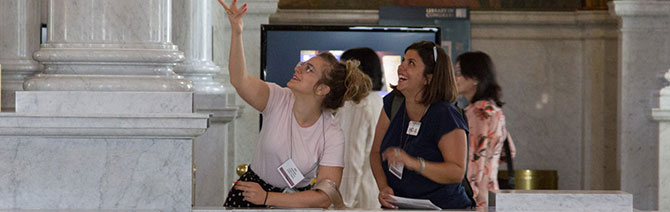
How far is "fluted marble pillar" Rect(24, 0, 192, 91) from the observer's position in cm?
392

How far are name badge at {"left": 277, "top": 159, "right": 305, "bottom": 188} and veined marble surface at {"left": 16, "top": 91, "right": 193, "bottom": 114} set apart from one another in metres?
0.51

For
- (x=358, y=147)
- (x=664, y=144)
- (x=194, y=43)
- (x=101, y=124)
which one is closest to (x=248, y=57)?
(x=194, y=43)

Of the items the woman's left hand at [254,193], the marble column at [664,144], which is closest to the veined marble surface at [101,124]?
the woman's left hand at [254,193]

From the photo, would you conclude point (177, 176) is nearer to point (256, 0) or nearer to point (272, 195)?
point (272, 195)

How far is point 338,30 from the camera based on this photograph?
6754 millimetres

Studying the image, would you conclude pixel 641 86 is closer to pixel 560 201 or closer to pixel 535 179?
pixel 535 179

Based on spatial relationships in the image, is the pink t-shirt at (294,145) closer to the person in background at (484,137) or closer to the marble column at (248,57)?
the person in background at (484,137)

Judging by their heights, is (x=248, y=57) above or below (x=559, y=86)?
above

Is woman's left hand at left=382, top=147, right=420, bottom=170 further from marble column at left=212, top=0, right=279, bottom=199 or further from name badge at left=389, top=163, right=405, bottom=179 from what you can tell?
marble column at left=212, top=0, right=279, bottom=199

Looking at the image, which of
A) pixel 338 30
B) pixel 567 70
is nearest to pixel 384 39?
pixel 338 30

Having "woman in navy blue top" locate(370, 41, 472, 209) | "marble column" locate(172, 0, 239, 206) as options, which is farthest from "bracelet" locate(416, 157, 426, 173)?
"marble column" locate(172, 0, 239, 206)

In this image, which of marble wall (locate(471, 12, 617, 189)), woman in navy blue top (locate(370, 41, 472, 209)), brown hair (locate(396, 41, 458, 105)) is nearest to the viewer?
woman in navy blue top (locate(370, 41, 472, 209))

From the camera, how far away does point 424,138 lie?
4.15 m

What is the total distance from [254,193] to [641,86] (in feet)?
18.1
